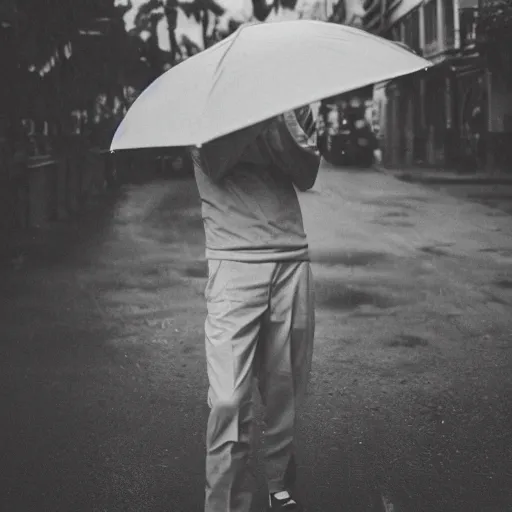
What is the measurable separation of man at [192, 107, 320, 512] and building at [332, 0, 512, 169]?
26.1 m

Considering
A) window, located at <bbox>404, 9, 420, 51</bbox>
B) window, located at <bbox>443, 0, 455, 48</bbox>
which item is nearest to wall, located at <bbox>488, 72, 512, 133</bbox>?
window, located at <bbox>443, 0, 455, 48</bbox>

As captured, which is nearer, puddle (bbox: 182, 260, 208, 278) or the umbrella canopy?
the umbrella canopy

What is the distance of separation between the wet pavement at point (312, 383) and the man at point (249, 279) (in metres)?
0.33

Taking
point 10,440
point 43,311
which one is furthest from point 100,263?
point 10,440

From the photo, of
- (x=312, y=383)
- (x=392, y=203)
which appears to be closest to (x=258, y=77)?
(x=312, y=383)

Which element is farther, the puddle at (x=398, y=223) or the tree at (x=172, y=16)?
the tree at (x=172, y=16)

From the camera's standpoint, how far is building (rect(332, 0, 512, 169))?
32906 mm

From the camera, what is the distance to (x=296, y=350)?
136 inches

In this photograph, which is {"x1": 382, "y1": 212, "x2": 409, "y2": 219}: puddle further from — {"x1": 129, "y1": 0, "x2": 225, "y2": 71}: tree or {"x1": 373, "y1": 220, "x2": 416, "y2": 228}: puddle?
{"x1": 129, "y1": 0, "x2": 225, "y2": 71}: tree

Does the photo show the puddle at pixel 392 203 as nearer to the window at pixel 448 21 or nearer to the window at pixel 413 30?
the window at pixel 448 21

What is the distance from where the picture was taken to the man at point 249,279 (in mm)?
3225

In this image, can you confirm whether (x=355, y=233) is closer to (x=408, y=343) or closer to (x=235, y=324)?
(x=408, y=343)

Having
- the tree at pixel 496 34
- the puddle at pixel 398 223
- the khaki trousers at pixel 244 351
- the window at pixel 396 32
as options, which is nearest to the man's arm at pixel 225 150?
the khaki trousers at pixel 244 351

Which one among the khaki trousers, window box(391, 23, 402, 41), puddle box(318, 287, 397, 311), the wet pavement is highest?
window box(391, 23, 402, 41)
